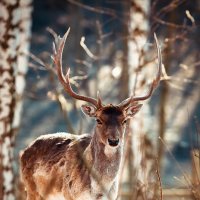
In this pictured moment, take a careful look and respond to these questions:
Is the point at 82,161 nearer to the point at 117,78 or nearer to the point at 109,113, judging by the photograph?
the point at 109,113

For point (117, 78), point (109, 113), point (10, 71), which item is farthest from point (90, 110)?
point (117, 78)

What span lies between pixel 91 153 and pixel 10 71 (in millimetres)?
2542

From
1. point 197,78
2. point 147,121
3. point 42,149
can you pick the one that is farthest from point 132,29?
point 197,78

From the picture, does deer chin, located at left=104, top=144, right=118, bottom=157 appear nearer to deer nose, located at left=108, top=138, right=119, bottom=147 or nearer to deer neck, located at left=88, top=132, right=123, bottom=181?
deer neck, located at left=88, top=132, right=123, bottom=181

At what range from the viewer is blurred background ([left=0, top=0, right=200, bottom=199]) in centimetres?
1023

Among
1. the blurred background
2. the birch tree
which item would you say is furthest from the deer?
the birch tree

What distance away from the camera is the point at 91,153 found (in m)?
8.28

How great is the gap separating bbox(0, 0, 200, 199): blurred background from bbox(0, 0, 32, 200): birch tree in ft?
0.04

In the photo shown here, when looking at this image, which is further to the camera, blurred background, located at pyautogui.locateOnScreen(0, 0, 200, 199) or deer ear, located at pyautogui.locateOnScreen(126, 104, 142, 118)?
blurred background, located at pyautogui.locateOnScreen(0, 0, 200, 199)

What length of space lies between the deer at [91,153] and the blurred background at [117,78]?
0.64 ft

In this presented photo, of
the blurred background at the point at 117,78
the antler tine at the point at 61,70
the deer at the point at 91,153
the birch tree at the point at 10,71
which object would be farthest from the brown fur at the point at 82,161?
the birch tree at the point at 10,71

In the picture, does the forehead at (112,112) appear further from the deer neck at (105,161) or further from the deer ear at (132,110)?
the deer neck at (105,161)

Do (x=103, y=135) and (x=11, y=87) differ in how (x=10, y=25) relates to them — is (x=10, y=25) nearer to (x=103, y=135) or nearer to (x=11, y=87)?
(x=11, y=87)

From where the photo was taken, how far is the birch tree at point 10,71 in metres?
10.3
